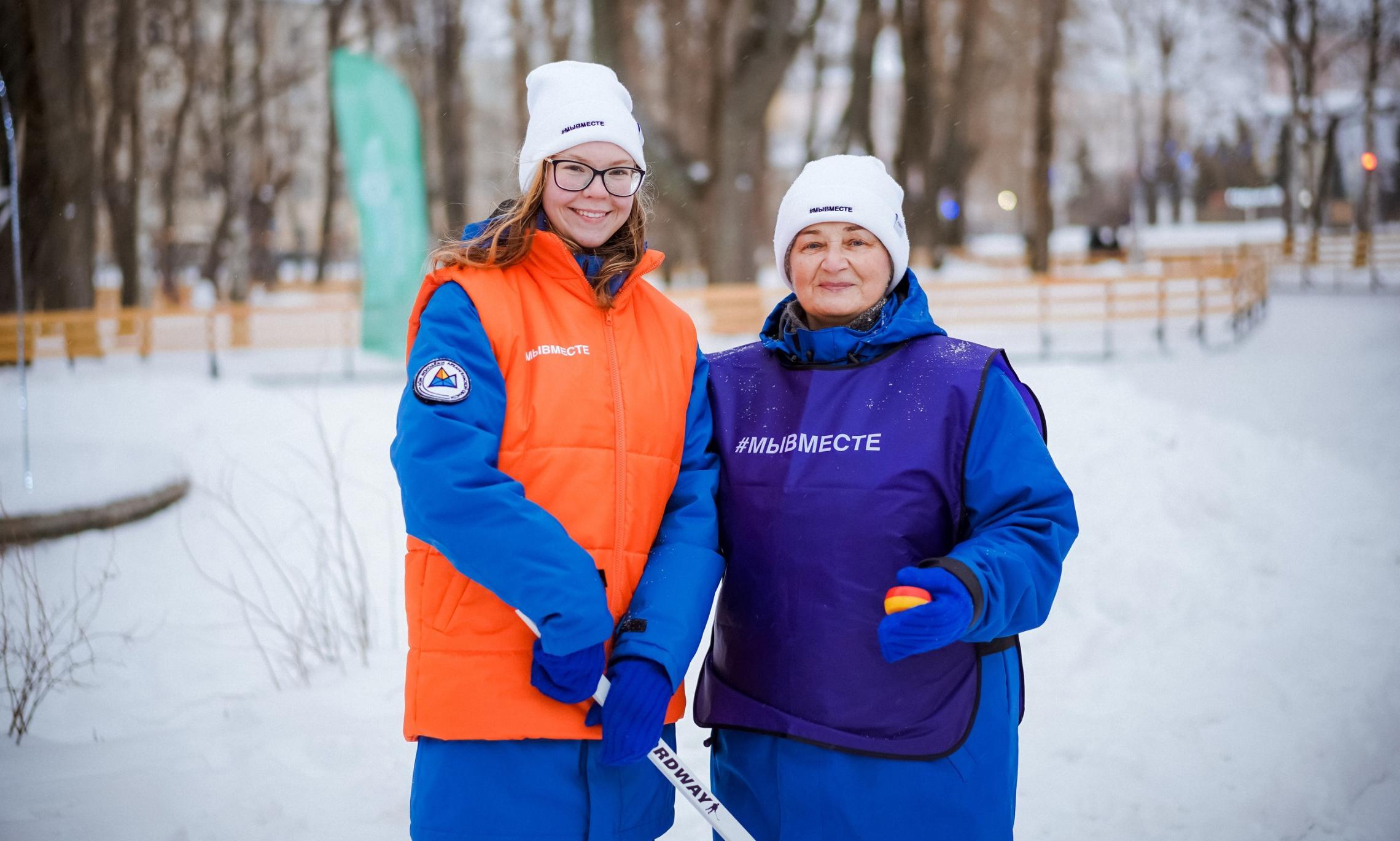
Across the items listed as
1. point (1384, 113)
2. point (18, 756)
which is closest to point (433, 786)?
point (18, 756)

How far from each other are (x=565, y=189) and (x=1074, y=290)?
19319 millimetres

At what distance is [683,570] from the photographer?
2.15m

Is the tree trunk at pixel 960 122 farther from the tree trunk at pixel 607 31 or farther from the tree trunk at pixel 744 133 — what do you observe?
the tree trunk at pixel 607 31

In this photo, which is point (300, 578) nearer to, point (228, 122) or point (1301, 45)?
point (228, 122)

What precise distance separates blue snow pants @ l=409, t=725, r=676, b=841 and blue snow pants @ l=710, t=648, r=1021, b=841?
1.18 feet

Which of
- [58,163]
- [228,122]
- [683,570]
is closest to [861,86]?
[228,122]

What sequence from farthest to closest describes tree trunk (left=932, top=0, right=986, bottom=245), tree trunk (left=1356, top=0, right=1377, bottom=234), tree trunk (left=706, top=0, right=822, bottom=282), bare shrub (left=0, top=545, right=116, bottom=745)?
tree trunk (left=1356, top=0, right=1377, bottom=234)
tree trunk (left=932, top=0, right=986, bottom=245)
tree trunk (left=706, top=0, right=822, bottom=282)
bare shrub (left=0, top=545, right=116, bottom=745)

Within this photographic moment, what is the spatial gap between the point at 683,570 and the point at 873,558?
0.39 m

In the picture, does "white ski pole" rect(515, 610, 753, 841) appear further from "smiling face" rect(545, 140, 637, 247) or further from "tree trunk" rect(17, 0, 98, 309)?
"tree trunk" rect(17, 0, 98, 309)

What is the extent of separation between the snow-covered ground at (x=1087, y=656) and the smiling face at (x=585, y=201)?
7.41ft

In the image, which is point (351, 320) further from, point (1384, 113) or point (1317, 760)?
point (1384, 113)

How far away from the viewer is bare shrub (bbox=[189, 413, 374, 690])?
4.95 m

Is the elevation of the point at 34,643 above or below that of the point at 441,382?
below

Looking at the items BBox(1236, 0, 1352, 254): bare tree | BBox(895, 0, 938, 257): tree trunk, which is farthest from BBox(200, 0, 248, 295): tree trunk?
BBox(1236, 0, 1352, 254): bare tree
